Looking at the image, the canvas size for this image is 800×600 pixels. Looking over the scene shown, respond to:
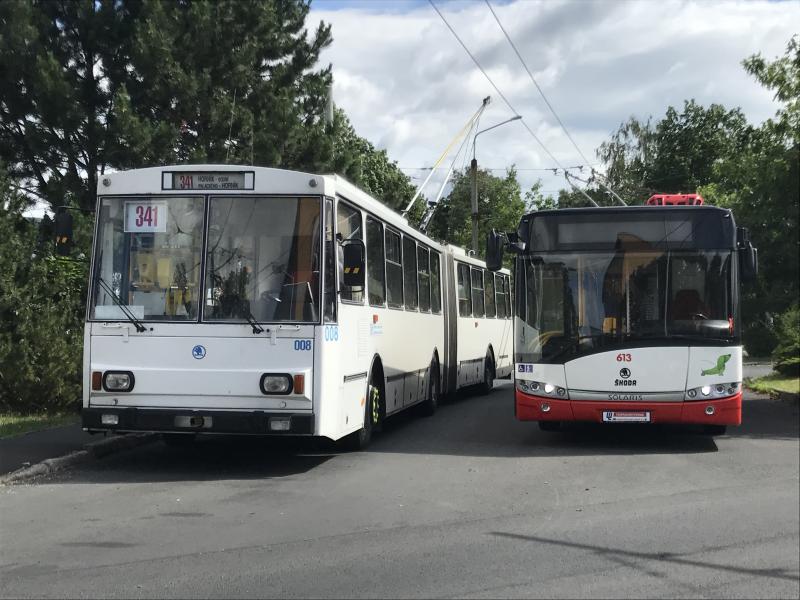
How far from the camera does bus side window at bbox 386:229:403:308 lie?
44.9 feet

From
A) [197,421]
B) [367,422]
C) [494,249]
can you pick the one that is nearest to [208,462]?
[197,421]

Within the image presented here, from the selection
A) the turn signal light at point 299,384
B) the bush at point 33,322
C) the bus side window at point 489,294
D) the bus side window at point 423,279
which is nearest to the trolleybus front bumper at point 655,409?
the turn signal light at point 299,384

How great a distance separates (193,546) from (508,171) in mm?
56951

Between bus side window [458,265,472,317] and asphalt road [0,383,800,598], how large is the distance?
7.78 m

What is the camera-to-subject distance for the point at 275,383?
10172mm

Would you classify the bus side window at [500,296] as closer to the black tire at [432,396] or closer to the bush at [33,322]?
the black tire at [432,396]

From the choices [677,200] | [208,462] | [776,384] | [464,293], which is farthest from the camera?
[776,384]

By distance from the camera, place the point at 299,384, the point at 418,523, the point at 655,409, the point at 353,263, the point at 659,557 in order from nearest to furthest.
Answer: the point at 659,557, the point at 418,523, the point at 299,384, the point at 353,263, the point at 655,409

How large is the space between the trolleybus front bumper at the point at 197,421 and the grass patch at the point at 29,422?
335cm

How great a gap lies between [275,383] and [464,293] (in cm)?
1097

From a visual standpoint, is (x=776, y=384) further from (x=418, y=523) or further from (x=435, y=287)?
(x=418, y=523)

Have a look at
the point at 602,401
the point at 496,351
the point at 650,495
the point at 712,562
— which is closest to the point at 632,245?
the point at 602,401

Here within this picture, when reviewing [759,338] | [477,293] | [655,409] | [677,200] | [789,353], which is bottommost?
[655,409]

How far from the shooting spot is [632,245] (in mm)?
12312
